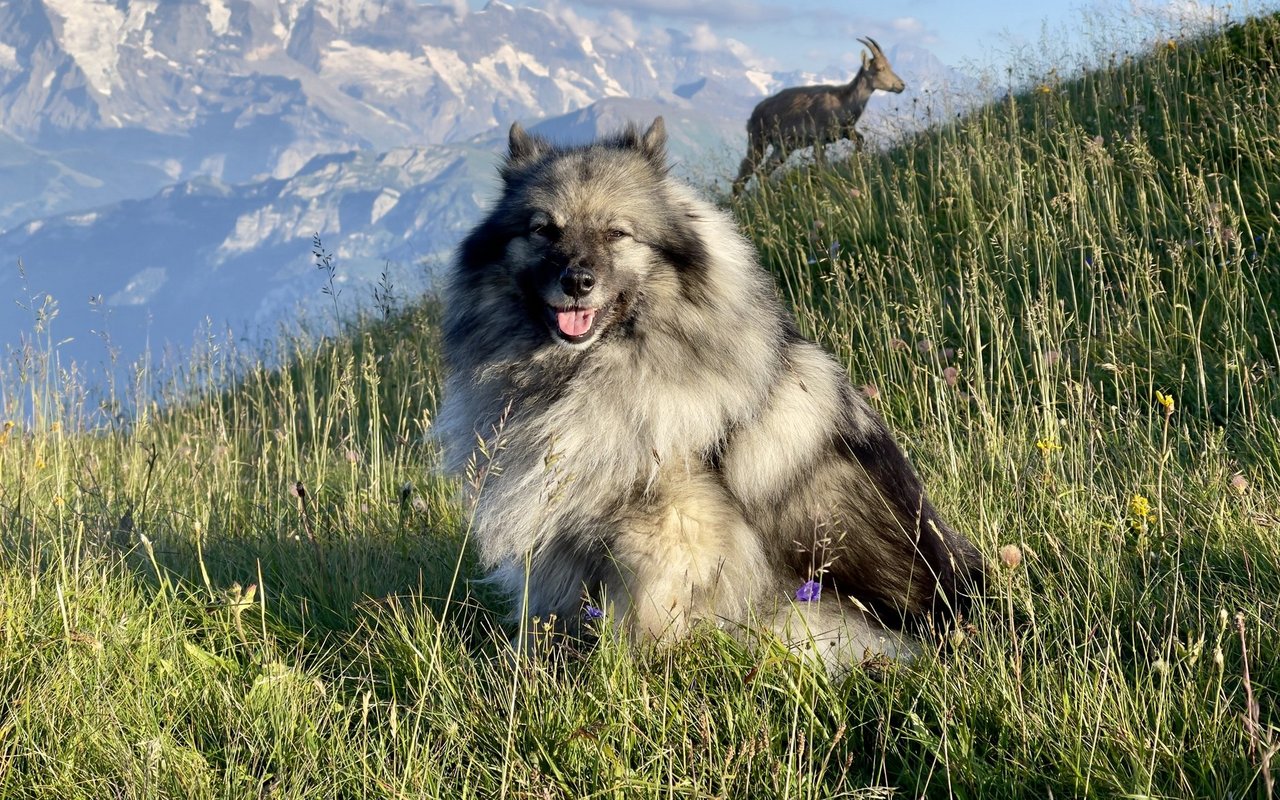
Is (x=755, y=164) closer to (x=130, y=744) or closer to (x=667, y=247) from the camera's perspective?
(x=667, y=247)

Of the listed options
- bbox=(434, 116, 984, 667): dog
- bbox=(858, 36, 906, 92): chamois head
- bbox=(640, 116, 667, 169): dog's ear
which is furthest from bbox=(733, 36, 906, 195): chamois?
bbox=(434, 116, 984, 667): dog

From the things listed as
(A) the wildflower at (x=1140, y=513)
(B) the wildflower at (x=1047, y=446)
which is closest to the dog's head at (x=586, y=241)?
(B) the wildflower at (x=1047, y=446)

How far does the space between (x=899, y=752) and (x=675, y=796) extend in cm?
53

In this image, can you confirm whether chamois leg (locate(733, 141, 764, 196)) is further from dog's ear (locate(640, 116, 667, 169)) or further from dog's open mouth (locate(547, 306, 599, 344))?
A: dog's open mouth (locate(547, 306, 599, 344))

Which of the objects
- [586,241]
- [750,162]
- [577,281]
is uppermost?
[750,162]

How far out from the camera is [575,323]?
2.98 m

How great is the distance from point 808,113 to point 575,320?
10.5 meters

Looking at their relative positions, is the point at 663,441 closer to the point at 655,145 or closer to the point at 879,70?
the point at 655,145

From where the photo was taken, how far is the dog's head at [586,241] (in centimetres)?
299

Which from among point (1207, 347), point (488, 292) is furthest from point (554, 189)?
point (1207, 347)

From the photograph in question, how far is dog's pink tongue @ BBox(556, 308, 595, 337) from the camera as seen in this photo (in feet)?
9.74

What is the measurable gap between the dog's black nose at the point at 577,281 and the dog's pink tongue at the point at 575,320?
57mm

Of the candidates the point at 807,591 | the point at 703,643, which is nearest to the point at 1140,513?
the point at 807,591

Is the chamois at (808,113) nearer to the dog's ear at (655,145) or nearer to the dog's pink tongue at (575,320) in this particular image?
the dog's ear at (655,145)
